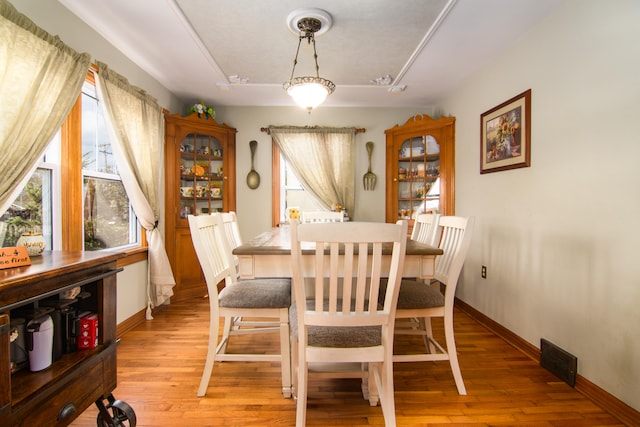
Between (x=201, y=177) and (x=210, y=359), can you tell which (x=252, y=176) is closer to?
(x=201, y=177)

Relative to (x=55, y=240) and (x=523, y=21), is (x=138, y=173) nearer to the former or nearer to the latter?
(x=55, y=240)

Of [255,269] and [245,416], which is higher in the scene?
[255,269]

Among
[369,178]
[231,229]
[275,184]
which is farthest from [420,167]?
[231,229]

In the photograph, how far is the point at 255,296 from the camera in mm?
1775

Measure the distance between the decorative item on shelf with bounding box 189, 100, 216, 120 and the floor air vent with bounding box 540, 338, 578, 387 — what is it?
12.5ft

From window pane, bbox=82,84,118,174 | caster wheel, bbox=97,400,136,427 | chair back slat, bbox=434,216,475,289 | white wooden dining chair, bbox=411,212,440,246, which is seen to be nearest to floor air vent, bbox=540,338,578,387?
chair back slat, bbox=434,216,475,289

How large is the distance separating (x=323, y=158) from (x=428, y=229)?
1940 millimetres

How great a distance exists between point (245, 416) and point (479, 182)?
8.91ft

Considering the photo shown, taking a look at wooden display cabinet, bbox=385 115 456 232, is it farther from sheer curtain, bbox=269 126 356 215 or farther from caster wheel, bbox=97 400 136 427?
caster wheel, bbox=97 400 136 427

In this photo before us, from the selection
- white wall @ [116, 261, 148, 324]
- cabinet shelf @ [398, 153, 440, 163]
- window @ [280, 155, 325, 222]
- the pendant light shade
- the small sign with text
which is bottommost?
white wall @ [116, 261, 148, 324]

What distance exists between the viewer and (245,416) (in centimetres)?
156

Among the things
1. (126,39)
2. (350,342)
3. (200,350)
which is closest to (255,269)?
(350,342)

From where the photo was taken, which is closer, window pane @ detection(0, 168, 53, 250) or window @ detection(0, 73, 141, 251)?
window pane @ detection(0, 168, 53, 250)

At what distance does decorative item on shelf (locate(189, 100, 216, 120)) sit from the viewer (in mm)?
3600
